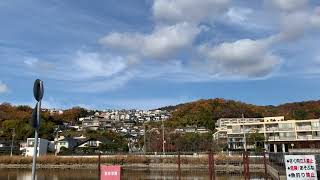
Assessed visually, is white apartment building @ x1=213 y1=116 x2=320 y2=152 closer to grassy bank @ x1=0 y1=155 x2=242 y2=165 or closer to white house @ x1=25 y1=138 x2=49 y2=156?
grassy bank @ x1=0 y1=155 x2=242 y2=165

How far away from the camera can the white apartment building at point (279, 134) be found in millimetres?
74312

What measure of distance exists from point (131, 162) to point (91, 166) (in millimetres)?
5873

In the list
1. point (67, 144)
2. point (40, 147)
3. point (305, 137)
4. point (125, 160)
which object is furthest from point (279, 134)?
point (40, 147)

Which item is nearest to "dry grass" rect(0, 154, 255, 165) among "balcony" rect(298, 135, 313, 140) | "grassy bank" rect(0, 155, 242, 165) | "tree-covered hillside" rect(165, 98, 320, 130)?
"grassy bank" rect(0, 155, 242, 165)

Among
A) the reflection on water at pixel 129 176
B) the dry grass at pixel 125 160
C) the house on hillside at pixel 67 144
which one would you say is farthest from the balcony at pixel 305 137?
the house on hillside at pixel 67 144

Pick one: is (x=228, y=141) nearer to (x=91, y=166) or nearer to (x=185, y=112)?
(x=91, y=166)

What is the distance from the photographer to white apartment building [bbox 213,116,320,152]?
74312 millimetres

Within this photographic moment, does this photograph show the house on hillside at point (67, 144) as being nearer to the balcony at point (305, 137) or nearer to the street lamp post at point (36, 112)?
the balcony at point (305, 137)

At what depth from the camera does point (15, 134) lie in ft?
293

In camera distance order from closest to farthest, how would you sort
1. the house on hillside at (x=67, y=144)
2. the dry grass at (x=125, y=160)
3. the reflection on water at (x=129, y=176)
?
1. the reflection on water at (x=129, y=176)
2. the dry grass at (x=125, y=160)
3. the house on hillside at (x=67, y=144)

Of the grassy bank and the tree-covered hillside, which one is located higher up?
the tree-covered hillside

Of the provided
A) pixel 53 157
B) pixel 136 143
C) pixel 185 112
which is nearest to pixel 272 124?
pixel 136 143

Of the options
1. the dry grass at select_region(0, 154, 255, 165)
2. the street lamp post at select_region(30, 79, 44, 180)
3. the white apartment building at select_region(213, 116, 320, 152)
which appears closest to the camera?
the street lamp post at select_region(30, 79, 44, 180)

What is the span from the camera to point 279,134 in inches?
3076
